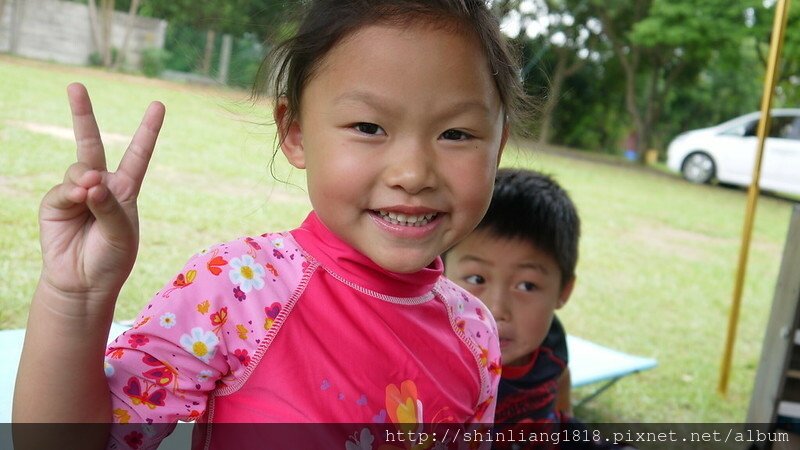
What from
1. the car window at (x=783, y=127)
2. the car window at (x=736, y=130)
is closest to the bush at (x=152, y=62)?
the car window at (x=783, y=127)

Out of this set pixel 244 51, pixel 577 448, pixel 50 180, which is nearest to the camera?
pixel 244 51

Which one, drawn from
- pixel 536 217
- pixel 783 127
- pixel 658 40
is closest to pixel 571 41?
pixel 658 40

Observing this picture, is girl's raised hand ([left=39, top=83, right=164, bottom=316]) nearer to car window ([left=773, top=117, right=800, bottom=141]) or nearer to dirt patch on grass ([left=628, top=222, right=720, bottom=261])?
dirt patch on grass ([left=628, top=222, right=720, bottom=261])

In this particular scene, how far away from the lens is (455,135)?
3.87 ft

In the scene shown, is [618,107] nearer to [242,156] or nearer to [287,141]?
[242,156]

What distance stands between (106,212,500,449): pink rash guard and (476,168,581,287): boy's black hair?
74cm

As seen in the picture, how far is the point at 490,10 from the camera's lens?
132 centimetres

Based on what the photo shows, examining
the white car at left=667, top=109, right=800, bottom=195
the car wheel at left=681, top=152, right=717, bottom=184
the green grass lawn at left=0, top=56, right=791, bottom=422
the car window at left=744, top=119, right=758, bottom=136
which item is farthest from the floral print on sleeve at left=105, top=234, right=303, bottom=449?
the car wheel at left=681, top=152, right=717, bottom=184

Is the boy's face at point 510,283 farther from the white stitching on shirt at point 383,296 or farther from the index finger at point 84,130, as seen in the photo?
the index finger at point 84,130

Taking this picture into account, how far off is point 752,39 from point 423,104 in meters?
12.7

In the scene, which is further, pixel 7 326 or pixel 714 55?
pixel 714 55

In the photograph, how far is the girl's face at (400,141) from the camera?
112 cm

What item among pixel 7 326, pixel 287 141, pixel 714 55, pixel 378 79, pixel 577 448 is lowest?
pixel 7 326

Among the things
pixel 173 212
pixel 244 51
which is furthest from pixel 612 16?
pixel 244 51
